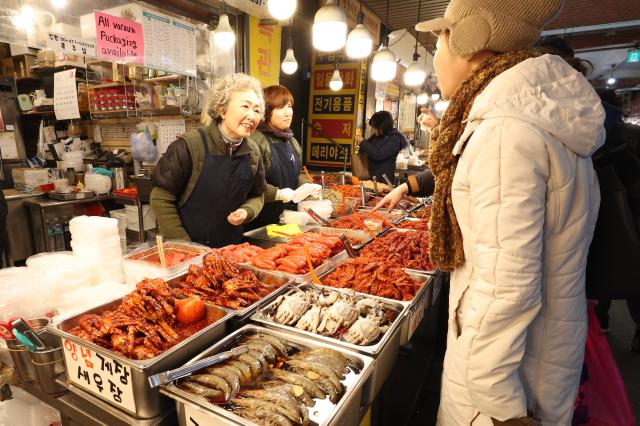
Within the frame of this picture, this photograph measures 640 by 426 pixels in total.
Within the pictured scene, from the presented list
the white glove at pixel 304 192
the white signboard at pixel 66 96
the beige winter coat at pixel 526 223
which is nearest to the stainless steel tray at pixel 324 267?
the beige winter coat at pixel 526 223

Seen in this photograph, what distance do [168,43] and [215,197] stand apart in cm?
221

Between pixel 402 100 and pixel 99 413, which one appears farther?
pixel 402 100

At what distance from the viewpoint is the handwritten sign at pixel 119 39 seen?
11.4 feet

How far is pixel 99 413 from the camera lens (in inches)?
55.3

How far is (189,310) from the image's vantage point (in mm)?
1754

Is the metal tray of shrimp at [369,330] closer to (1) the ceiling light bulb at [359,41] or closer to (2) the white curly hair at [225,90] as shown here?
(2) the white curly hair at [225,90]

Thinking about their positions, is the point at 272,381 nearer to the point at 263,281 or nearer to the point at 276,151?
the point at 263,281

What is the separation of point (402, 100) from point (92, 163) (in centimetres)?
1026

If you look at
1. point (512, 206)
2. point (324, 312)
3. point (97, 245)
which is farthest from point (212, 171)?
point (512, 206)

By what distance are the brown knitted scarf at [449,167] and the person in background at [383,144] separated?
18.1 feet

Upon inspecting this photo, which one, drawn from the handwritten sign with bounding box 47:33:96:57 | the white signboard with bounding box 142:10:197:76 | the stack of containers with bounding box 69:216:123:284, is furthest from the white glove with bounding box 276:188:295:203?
the handwritten sign with bounding box 47:33:96:57

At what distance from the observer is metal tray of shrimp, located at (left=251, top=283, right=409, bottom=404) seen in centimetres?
154

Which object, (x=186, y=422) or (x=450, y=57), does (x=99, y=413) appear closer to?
(x=186, y=422)

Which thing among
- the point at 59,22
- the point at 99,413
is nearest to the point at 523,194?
the point at 99,413
